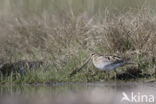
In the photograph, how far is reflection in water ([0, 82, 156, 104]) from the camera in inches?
438

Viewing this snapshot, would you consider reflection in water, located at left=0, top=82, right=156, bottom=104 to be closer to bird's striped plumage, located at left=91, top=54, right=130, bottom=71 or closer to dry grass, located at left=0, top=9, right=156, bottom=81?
bird's striped plumage, located at left=91, top=54, right=130, bottom=71

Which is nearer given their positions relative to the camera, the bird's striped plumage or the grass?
the bird's striped plumage

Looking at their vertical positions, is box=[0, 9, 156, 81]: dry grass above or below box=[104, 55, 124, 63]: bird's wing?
above

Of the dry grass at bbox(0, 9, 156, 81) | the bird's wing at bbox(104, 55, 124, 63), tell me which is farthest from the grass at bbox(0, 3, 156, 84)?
the bird's wing at bbox(104, 55, 124, 63)

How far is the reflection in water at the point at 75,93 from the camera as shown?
11.1 metres

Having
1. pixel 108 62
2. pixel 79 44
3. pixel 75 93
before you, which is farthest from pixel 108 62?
→ pixel 79 44

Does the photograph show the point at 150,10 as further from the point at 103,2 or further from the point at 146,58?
the point at 103,2

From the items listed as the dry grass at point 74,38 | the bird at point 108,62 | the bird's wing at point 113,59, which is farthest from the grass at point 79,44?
the bird's wing at point 113,59

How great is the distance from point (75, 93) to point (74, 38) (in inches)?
138

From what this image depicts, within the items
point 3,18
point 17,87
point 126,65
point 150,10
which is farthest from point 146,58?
point 3,18

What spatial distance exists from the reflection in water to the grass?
402 mm

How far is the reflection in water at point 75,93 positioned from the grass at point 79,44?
40 cm

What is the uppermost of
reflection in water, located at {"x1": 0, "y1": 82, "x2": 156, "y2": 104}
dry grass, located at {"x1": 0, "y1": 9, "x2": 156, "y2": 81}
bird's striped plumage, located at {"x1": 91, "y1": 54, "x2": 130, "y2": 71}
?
dry grass, located at {"x1": 0, "y1": 9, "x2": 156, "y2": 81}

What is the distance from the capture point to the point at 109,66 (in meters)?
12.6
